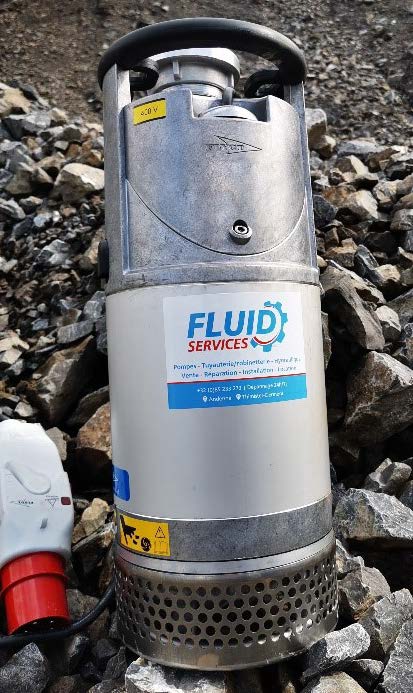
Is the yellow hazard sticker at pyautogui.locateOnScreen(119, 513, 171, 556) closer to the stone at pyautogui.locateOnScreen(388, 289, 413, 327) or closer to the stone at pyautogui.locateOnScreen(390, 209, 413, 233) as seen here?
the stone at pyautogui.locateOnScreen(388, 289, 413, 327)

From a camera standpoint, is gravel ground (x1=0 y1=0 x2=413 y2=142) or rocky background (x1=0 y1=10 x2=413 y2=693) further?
gravel ground (x1=0 y1=0 x2=413 y2=142)

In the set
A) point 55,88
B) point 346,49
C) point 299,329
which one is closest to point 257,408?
point 299,329

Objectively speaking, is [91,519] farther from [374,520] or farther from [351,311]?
[351,311]

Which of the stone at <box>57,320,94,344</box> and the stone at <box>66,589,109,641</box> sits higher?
the stone at <box>57,320,94,344</box>

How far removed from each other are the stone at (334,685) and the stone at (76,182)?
2.27 metres

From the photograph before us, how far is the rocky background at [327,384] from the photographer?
1.51 metres

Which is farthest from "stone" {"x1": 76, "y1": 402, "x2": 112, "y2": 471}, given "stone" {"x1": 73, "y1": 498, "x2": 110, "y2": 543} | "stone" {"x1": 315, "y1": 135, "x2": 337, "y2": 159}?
"stone" {"x1": 315, "y1": 135, "x2": 337, "y2": 159}

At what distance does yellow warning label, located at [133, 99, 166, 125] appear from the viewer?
1.52 metres

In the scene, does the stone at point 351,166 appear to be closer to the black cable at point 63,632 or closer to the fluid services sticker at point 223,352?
the fluid services sticker at point 223,352

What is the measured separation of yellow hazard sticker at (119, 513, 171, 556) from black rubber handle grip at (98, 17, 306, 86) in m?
1.14

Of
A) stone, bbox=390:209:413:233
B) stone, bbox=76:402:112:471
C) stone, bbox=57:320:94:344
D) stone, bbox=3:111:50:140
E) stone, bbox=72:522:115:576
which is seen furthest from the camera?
stone, bbox=3:111:50:140

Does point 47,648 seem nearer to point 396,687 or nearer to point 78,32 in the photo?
point 396,687

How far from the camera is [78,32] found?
550 centimetres

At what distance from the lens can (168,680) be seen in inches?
56.1
